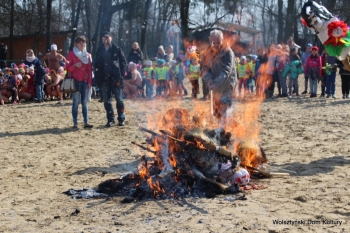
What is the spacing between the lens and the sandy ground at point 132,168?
15.5 ft

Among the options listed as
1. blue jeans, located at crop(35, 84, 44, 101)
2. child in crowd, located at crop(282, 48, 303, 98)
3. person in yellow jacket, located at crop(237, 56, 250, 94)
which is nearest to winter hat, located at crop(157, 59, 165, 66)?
person in yellow jacket, located at crop(237, 56, 250, 94)

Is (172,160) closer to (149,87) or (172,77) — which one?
(172,77)

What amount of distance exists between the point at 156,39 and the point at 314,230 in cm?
4689

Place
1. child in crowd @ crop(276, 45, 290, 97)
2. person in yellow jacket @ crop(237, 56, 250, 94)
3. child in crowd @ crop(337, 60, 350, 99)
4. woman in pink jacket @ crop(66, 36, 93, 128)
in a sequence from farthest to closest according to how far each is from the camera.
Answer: person in yellow jacket @ crop(237, 56, 250, 94), child in crowd @ crop(276, 45, 290, 97), child in crowd @ crop(337, 60, 350, 99), woman in pink jacket @ crop(66, 36, 93, 128)

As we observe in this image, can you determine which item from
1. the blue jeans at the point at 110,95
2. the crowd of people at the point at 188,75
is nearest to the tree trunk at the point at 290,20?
the crowd of people at the point at 188,75

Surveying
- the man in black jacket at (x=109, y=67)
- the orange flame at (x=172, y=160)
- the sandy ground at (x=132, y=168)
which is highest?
the man in black jacket at (x=109, y=67)

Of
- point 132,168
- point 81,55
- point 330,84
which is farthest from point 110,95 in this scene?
point 330,84

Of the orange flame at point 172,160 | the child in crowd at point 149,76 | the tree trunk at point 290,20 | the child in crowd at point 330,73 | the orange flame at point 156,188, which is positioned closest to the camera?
the orange flame at point 156,188

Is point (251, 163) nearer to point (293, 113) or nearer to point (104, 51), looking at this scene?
point (104, 51)

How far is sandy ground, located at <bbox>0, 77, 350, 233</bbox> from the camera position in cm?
471

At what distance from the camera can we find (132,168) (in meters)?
7.29

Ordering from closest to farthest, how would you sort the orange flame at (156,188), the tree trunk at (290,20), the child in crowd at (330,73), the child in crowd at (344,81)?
1. the orange flame at (156,188)
2. the child in crowd at (344,81)
3. the child in crowd at (330,73)
4. the tree trunk at (290,20)

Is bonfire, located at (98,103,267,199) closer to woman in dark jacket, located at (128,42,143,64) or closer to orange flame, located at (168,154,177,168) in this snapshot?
orange flame, located at (168,154,177,168)

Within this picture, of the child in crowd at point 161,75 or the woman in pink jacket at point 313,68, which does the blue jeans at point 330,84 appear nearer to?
the woman in pink jacket at point 313,68
